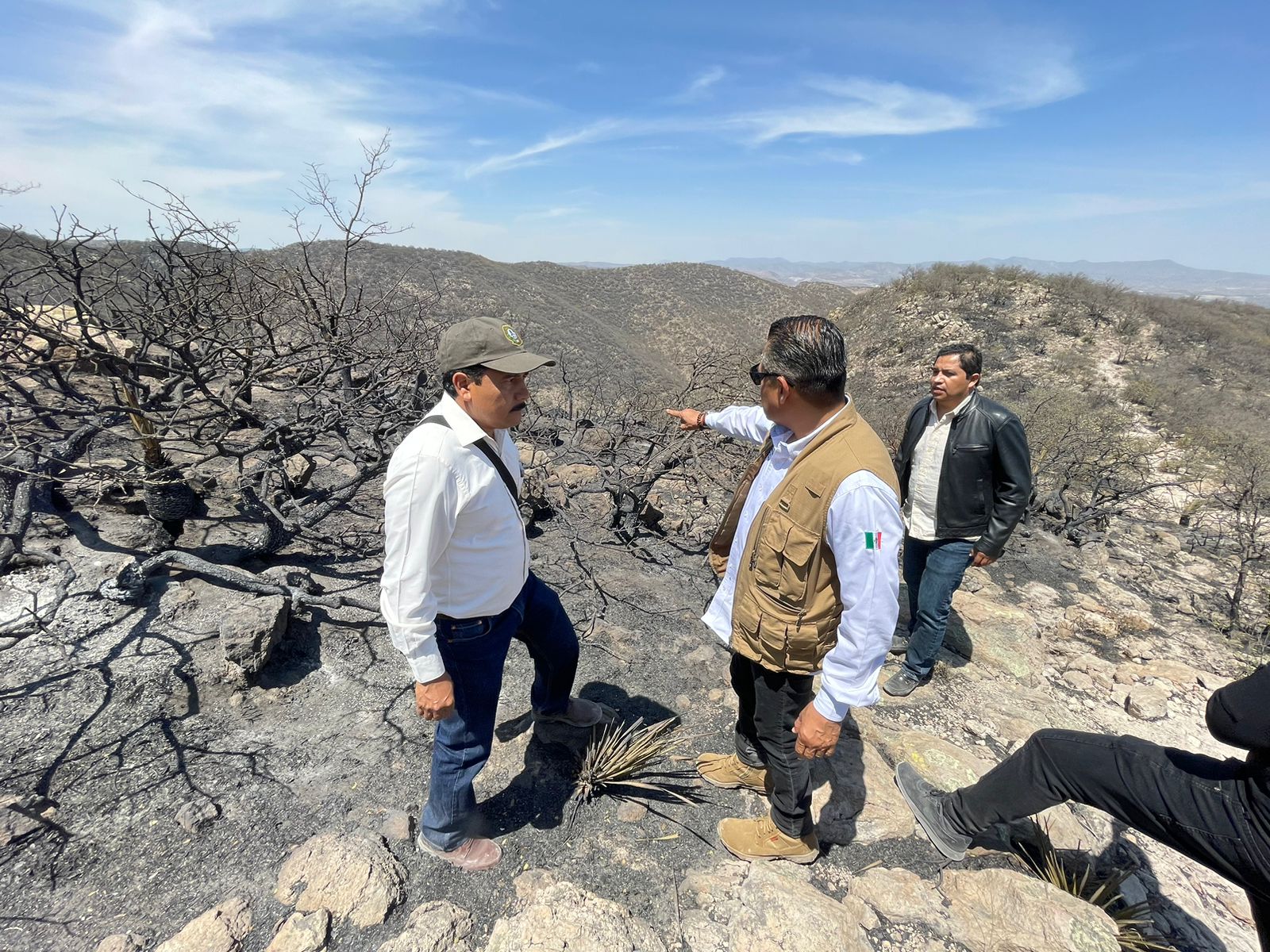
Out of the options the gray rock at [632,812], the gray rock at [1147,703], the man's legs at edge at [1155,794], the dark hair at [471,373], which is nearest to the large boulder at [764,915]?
the gray rock at [632,812]

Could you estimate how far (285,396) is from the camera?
6.98 meters

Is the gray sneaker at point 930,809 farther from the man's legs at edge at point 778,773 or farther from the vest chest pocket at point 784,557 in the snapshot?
the vest chest pocket at point 784,557

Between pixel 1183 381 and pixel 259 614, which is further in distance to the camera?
pixel 1183 381

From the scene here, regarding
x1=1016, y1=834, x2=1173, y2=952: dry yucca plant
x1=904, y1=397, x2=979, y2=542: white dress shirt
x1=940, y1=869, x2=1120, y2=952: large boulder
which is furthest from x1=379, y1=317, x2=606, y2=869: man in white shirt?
x1=904, y1=397, x2=979, y2=542: white dress shirt

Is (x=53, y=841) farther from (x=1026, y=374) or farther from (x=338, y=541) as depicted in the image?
(x=1026, y=374)

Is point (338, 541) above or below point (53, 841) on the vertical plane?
above

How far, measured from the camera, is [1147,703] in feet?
10.8

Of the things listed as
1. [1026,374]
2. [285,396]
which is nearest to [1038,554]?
[285,396]

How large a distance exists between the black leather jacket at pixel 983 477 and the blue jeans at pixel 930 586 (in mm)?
94

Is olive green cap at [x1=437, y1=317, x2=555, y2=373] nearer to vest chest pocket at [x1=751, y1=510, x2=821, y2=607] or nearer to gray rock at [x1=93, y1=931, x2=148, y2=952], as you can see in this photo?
vest chest pocket at [x1=751, y1=510, x2=821, y2=607]

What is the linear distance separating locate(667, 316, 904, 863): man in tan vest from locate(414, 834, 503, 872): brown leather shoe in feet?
2.81

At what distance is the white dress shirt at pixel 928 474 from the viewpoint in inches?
106

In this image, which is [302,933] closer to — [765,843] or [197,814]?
[197,814]

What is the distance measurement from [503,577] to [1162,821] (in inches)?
75.5
